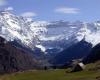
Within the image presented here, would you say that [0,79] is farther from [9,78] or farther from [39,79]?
[39,79]

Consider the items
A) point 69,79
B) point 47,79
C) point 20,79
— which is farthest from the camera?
point 20,79

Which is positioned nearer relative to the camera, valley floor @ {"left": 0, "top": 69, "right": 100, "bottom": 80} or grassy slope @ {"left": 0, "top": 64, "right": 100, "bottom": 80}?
valley floor @ {"left": 0, "top": 69, "right": 100, "bottom": 80}

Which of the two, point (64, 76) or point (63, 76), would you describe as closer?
point (64, 76)

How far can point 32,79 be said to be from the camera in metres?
134

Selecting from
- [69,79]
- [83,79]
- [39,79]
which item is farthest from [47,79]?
[83,79]

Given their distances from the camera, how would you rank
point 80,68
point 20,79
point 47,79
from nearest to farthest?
point 47,79
point 20,79
point 80,68

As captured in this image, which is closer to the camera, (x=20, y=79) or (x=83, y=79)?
(x=83, y=79)

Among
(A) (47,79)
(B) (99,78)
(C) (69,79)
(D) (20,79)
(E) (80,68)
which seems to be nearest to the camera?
(B) (99,78)

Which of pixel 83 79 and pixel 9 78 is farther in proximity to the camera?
pixel 9 78

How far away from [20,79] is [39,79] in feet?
33.6

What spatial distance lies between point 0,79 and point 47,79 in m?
21.0

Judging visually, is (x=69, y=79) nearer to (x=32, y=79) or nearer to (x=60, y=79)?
(x=60, y=79)

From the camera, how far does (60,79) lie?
121 metres

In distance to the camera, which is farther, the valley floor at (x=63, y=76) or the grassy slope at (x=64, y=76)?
the grassy slope at (x=64, y=76)
